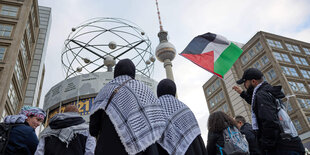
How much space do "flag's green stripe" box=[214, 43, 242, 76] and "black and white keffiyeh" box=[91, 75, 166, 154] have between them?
5.51 meters

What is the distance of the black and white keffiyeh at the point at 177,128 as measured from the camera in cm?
316

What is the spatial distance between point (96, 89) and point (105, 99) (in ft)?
36.2

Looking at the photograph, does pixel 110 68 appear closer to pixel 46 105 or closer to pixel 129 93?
pixel 46 105

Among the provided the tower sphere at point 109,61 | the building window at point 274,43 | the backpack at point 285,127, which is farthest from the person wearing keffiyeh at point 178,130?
the building window at point 274,43

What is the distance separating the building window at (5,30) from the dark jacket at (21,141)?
2852cm

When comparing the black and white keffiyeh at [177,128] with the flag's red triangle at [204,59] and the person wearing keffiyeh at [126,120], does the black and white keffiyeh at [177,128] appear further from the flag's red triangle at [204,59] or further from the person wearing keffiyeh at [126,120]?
the flag's red triangle at [204,59]

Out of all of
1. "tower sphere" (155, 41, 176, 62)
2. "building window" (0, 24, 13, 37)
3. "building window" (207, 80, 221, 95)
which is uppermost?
"building window" (207, 80, 221, 95)

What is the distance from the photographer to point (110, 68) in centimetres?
1571

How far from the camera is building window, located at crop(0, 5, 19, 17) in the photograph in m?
28.7

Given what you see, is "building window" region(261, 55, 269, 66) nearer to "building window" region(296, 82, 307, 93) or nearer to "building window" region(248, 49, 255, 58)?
"building window" region(248, 49, 255, 58)

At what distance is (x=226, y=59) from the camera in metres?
8.25

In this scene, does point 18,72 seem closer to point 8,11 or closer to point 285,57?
point 8,11

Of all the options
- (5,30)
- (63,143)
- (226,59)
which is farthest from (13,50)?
(63,143)

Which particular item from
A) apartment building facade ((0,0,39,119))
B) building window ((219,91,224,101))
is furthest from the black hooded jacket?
building window ((219,91,224,101))
